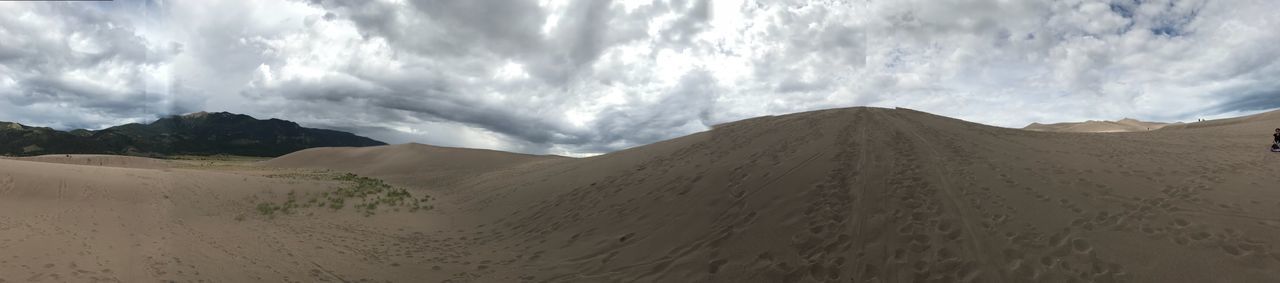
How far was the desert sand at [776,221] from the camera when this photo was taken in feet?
22.8

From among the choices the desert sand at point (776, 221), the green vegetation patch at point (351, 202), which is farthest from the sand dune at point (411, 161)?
the desert sand at point (776, 221)

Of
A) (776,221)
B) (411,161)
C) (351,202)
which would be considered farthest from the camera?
(411,161)

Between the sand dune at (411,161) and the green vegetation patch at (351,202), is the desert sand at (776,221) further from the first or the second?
the sand dune at (411,161)

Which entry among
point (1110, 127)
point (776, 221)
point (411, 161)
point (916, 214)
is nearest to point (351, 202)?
point (776, 221)

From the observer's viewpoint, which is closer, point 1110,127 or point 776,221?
point 776,221

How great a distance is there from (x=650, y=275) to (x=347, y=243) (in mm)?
7822

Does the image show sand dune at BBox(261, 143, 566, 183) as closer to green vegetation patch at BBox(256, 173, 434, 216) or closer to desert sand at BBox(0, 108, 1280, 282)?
green vegetation patch at BBox(256, 173, 434, 216)

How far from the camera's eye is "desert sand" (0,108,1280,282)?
696cm

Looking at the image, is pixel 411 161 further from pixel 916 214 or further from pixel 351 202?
pixel 916 214

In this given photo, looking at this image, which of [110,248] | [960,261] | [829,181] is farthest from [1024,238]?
[110,248]

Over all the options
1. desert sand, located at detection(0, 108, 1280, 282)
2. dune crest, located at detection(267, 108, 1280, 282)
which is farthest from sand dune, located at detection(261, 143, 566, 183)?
dune crest, located at detection(267, 108, 1280, 282)

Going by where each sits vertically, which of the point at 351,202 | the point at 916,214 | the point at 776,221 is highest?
the point at 916,214

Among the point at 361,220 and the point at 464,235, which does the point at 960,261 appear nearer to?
the point at 464,235

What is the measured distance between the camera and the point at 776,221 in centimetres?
899
